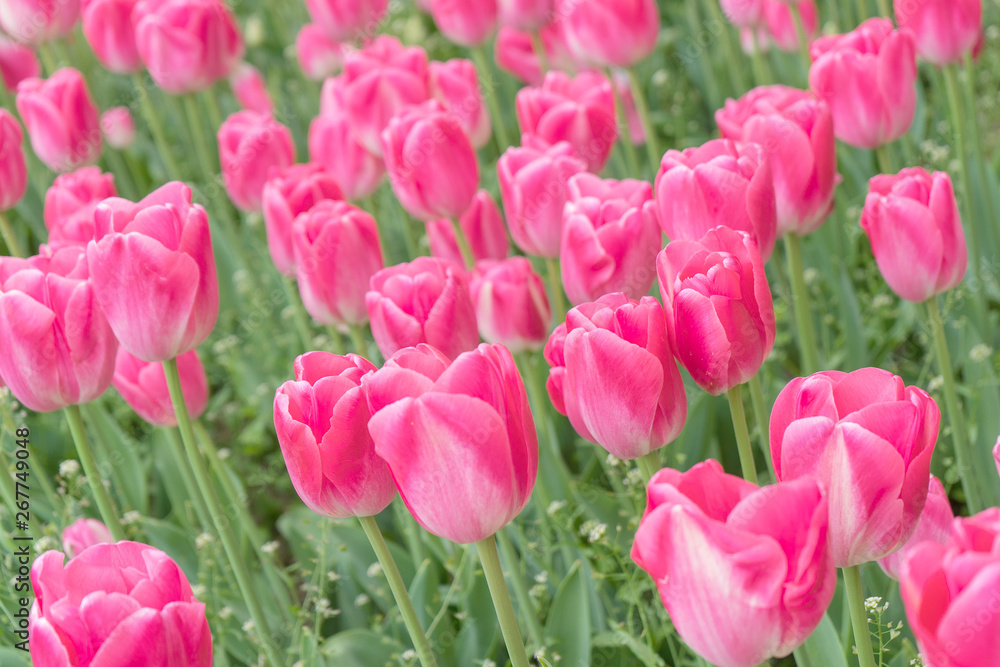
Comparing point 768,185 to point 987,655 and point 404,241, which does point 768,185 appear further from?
point 404,241

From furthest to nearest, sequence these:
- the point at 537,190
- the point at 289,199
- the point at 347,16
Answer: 1. the point at 347,16
2. the point at 289,199
3. the point at 537,190

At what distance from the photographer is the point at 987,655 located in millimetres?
620

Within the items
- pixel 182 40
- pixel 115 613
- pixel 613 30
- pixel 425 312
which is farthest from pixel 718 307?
pixel 182 40

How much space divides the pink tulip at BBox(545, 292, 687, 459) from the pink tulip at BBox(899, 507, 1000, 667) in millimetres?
340

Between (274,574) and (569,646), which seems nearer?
(569,646)

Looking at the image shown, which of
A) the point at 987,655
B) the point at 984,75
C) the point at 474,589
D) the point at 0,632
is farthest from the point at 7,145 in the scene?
the point at 984,75

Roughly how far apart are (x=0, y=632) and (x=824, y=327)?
5.06 feet

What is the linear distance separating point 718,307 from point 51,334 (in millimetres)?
762

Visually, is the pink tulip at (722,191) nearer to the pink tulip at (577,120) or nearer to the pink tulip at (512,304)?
the pink tulip at (512,304)

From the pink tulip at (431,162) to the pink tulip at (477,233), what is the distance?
0.37ft

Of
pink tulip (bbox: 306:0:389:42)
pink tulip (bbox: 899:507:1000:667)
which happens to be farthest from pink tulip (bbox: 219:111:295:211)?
pink tulip (bbox: 899:507:1000:667)

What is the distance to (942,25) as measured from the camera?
171 cm

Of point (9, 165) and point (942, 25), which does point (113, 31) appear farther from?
point (942, 25)

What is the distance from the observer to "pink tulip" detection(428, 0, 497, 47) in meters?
2.29
